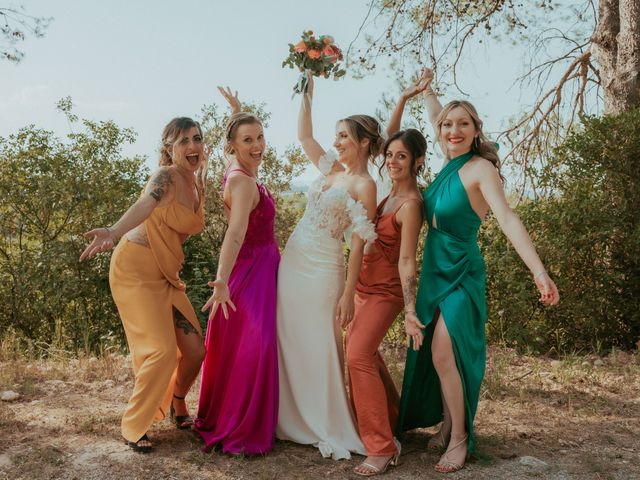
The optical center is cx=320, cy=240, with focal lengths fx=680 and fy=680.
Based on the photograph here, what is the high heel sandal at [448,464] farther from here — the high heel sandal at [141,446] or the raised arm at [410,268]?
the high heel sandal at [141,446]

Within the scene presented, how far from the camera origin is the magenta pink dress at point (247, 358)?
4.43m

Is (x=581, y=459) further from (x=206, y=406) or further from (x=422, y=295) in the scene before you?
(x=206, y=406)

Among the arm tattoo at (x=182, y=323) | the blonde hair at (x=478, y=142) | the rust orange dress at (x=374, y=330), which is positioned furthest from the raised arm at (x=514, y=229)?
the arm tattoo at (x=182, y=323)

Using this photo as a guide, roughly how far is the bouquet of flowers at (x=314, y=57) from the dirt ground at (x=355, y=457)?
263 cm

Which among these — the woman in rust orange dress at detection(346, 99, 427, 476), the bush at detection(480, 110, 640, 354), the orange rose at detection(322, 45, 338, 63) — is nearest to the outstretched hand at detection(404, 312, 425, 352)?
the woman in rust orange dress at detection(346, 99, 427, 476)

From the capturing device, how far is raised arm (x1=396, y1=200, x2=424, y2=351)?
4.16m

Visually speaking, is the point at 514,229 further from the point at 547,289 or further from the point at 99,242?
the point at 99,242

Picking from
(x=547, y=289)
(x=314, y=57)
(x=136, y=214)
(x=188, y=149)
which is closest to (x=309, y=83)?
(x=314, y=57)

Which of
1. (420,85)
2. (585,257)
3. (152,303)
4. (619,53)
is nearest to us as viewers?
(152,303)

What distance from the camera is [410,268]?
13.7ft

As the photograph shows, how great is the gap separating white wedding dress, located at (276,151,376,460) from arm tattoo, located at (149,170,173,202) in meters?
0.94

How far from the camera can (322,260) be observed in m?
4.54

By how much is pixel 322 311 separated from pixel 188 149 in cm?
144

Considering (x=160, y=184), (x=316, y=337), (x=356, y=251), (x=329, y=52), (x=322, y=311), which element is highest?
(x=329, y=52)
